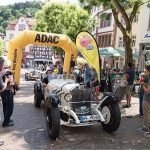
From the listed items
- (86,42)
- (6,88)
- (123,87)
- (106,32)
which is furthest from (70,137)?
(106,32)

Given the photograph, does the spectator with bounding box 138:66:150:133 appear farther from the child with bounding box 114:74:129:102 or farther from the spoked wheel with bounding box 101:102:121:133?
the child with bounding box 114:74:129:102

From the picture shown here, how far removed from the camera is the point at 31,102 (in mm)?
14156

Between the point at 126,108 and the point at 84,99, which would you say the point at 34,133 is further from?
the point at 126,108

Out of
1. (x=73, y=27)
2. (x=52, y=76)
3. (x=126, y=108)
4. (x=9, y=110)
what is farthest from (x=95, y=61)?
(x=73, y=27)

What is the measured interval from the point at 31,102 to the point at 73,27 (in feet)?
80.6

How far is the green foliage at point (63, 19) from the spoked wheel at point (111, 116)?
28.7 m

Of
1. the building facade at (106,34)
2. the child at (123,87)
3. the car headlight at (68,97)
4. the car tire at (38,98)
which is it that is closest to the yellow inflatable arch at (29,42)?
the car tire at (38,98)

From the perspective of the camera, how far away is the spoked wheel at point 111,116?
8.62 meters

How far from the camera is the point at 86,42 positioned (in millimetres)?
11984

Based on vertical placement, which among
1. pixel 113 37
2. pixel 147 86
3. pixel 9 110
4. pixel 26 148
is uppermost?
pixel 113 37

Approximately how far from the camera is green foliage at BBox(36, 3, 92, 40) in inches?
1496

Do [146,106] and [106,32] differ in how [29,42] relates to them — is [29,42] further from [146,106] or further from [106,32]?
[106,32]

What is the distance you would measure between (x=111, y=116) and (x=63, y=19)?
30888 mm

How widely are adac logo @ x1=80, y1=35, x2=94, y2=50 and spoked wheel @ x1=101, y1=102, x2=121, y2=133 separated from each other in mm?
3195
